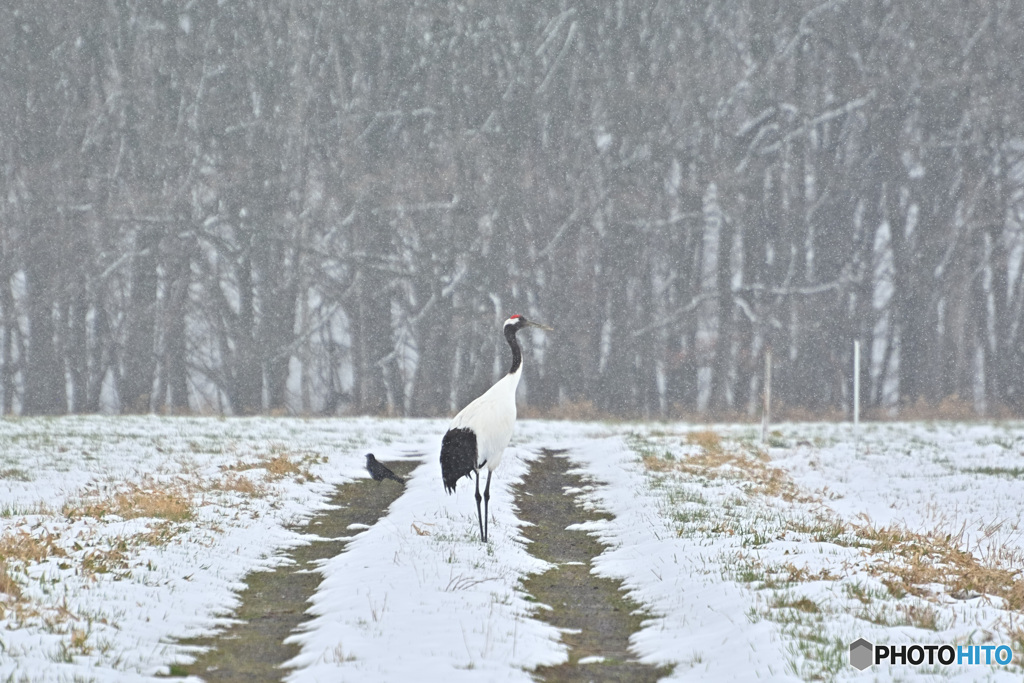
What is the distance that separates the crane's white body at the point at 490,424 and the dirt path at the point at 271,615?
5.40ft

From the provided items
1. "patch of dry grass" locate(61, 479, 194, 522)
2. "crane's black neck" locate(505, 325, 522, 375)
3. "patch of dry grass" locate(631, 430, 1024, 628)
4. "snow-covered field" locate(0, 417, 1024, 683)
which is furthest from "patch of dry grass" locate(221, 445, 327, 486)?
"patch of dry grass" locate(631, 430, 1024, 628)

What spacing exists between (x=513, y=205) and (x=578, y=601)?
107 feet

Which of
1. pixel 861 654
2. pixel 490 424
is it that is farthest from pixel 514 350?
pixel 861 654

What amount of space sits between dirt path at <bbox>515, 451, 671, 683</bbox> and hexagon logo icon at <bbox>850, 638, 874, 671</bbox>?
110 cm

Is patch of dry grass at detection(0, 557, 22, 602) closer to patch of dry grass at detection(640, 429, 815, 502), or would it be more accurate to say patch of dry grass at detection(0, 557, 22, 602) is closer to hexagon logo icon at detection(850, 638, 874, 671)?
hexagon logo icon at detection(850, 638, 874, 671)

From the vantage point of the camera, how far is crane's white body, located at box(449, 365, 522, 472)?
11961mm

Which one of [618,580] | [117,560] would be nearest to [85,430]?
[117,560]

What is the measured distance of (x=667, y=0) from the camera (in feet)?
138

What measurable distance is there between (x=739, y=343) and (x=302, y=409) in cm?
1543

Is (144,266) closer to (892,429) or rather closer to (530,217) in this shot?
(530,217)

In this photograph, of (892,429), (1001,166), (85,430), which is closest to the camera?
(85,430)

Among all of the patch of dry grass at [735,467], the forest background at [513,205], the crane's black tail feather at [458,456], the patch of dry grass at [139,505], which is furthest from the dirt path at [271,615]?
the forest background at [513,205]

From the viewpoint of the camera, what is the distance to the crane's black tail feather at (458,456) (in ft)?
38.6

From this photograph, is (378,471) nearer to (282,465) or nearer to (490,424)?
(282,465)
